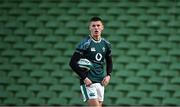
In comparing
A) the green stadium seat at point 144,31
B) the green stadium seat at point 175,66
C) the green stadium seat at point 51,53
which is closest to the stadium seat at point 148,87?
the green stadium seat at point 175,66

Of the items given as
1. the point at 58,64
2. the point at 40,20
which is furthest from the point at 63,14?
the point at 58,64

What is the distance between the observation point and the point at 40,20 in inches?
411

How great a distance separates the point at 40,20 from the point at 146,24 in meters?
2.23

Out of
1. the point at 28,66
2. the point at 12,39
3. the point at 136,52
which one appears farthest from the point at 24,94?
the point at 136,52

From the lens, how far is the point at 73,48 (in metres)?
10.1

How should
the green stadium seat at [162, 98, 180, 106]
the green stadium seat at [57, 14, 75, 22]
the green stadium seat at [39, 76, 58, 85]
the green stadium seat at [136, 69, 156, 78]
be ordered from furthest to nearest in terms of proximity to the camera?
1. the green stadium seat at [57, 14, 75, 22]
2. the green stadium seat at [39, 76, 58, 85]
3. the green stadium seat at [136, 69, 156, 78]
4. the green stadium seat at [162, 98, 180, 106]

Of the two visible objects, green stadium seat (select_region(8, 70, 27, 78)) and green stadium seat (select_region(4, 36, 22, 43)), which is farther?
green stadium seat (select_region(4, 36, 22, 43))

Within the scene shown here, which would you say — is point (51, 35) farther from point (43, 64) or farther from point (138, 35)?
point (138, 35)

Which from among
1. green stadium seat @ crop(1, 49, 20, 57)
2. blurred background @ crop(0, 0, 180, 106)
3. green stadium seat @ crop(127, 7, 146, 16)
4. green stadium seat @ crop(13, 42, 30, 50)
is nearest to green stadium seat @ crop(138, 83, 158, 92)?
blurred background @ crop(0, 0, 180, 106)

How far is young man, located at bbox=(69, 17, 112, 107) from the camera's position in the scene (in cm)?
551

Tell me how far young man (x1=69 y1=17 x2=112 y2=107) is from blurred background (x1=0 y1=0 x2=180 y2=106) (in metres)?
3.69

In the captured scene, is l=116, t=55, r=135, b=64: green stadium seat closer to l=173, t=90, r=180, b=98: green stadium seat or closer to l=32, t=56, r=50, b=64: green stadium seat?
l=173, t=90, r=180, b=98: green stadium seat

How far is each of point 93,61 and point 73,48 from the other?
4.48 metres

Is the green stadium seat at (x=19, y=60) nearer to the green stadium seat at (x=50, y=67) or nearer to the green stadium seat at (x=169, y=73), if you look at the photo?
the green stadium seat at (x=50, y=67)
